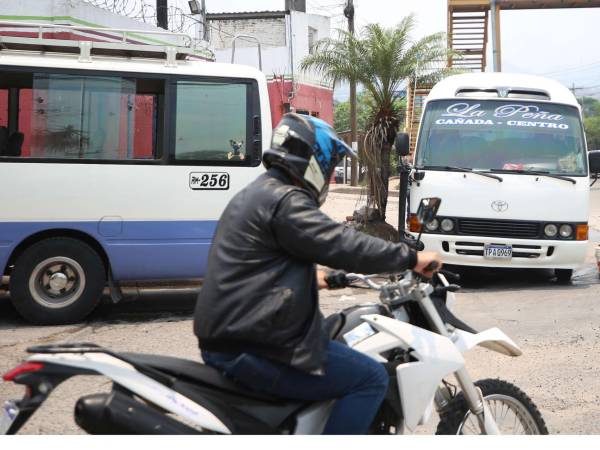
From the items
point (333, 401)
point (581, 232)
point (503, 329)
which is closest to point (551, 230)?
point (581, 232)

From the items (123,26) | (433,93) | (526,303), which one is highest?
(123,26)

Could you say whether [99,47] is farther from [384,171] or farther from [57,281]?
[384,171]

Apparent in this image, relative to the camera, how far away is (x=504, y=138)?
33.6 ft

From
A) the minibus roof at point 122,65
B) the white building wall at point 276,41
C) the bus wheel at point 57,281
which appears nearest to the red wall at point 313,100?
the white building wall at point 276,41

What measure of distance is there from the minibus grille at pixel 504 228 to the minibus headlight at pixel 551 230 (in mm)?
102

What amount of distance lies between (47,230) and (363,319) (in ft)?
17.4

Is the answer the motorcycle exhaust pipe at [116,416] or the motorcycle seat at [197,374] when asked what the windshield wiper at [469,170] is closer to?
the motorcycle seat at [197,374]

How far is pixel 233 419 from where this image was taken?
281 cm

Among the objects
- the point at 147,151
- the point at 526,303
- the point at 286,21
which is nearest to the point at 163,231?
the point at 147,151

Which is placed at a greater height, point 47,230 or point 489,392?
point 47,230

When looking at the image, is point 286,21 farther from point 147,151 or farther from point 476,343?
point 476,343

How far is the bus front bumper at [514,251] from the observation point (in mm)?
9648

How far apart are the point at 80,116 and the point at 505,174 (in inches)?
199
